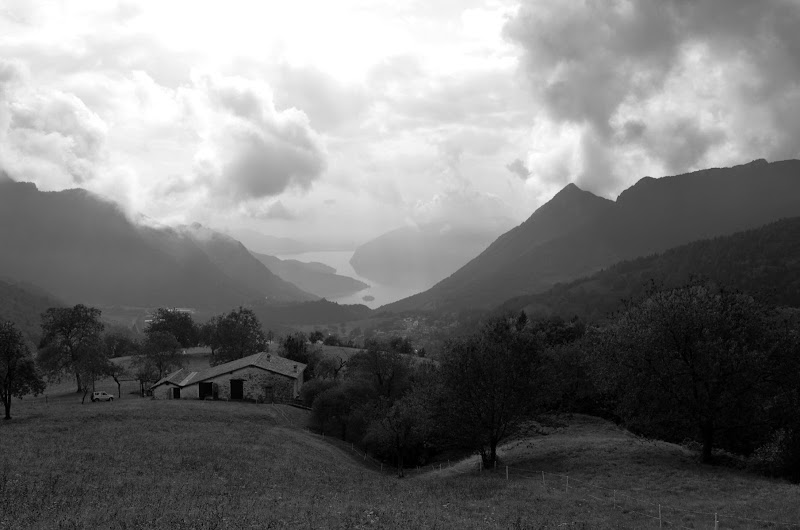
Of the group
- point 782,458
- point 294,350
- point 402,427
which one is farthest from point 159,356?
point 782,458

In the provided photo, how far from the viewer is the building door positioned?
77625 millimetres

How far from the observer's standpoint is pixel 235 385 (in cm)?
7806

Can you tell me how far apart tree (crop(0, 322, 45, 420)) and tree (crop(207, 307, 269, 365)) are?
5261 centimetres

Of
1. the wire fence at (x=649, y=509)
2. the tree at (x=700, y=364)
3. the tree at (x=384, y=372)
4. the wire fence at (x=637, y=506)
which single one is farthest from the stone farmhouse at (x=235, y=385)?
the tree at (x=700, y=364)

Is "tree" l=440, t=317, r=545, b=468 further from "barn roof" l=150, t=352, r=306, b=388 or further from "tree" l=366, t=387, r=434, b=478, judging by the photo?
"barn roof" l=150, t=352, r=306, b=388

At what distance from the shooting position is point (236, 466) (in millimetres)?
33062

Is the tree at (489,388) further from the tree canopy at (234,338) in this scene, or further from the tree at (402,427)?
the tree canopy at (234,338)

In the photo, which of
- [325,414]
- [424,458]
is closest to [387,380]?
[325,414]

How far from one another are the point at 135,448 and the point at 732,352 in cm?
3773

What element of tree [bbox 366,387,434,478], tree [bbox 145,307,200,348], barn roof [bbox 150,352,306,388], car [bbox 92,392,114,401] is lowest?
tree [bbox 366,387,434,478]

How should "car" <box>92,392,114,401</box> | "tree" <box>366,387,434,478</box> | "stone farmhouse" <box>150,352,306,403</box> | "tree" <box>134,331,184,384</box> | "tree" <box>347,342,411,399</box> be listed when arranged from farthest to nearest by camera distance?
"tree" <box>134,331,184,384</box>
"stone farmhouse" <box>150,352,306,403</box>
"car" <box>92,392,114,401</box>
"tree" <box>347,342,411,399</box>
"tree" <box>366,387,434,478</box>

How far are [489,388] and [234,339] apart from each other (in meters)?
78.9

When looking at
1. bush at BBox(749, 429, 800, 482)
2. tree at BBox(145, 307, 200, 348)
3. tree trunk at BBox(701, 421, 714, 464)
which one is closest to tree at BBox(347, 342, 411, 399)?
tree trunk at BBox(701, 421, 714, 464)

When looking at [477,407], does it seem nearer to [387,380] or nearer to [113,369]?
[387,380]
